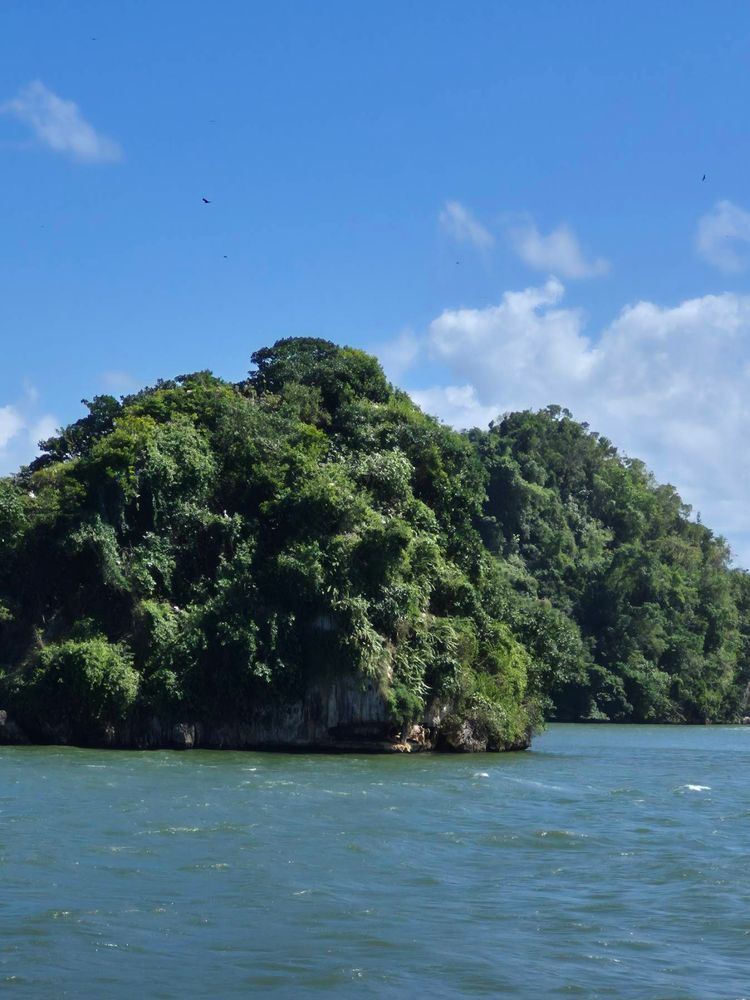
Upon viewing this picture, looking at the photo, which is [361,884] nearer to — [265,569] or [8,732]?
[8,732]

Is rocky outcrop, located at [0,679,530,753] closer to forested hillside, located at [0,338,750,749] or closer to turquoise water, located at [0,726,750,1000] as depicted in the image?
forested hillside, located at [0,338,750,749]

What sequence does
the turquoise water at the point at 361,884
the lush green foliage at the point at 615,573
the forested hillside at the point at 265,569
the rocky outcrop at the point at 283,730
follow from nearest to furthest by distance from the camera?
the turquoise water at the point at 361,884 < the rocky outcrop at the point at 283,730 < the forested hillside at the point at 265,569 < the lush green foliage at the point at 615,573

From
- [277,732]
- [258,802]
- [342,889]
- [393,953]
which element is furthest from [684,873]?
[277,732]

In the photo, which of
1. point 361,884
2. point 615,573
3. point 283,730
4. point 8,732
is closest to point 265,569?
point 283,730

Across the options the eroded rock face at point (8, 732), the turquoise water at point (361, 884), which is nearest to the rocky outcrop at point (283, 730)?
the eroded rock face at point (8, 732)

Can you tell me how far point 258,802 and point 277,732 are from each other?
36.0 feet

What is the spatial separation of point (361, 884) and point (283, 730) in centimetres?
1796

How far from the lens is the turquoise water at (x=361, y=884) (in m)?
12.1

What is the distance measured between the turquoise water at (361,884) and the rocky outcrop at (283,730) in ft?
15.0

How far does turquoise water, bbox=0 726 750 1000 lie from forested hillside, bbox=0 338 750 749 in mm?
4949

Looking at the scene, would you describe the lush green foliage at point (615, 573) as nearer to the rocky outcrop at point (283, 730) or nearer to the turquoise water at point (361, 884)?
the rocky outcrop at point (283, 730)

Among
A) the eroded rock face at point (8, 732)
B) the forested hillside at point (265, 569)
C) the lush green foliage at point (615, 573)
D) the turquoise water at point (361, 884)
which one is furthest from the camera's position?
the lush green foliage at point (615, 573)

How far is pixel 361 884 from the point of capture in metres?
16.1

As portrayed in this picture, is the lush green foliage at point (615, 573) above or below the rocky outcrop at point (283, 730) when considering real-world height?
above
